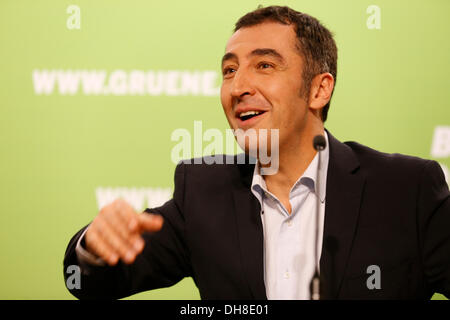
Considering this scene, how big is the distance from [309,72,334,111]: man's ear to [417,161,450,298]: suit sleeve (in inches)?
17.2

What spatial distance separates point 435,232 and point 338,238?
0.97 ft

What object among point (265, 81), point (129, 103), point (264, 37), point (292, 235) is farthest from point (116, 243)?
point (129, 103)

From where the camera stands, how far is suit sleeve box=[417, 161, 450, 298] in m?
1.24

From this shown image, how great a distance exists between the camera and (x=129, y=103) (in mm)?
1919

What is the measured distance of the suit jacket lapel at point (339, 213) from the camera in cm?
122

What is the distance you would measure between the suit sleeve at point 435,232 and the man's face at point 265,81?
47 cm

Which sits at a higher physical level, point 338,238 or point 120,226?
point 120,226

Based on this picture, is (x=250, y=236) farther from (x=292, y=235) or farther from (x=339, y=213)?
(x=339, y=213)

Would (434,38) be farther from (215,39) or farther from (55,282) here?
(55,282)

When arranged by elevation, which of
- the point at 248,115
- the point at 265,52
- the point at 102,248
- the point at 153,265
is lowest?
the point at 153,265

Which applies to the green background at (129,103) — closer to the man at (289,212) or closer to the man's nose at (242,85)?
the man at (289,212)

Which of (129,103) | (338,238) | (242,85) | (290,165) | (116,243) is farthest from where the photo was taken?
(129,103)

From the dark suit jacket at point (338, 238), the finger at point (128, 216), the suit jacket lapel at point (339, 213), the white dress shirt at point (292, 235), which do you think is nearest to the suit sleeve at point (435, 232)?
the dark suit jacket at point (338, 238)

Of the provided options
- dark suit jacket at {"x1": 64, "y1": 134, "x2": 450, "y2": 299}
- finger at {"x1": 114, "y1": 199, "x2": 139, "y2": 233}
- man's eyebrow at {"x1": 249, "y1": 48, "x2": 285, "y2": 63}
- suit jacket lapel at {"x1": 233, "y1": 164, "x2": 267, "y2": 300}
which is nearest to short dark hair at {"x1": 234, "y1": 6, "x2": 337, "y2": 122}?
man's eyebrow at {"x1": 249, "y1": 48, "x2": 285, "y2": 63}
